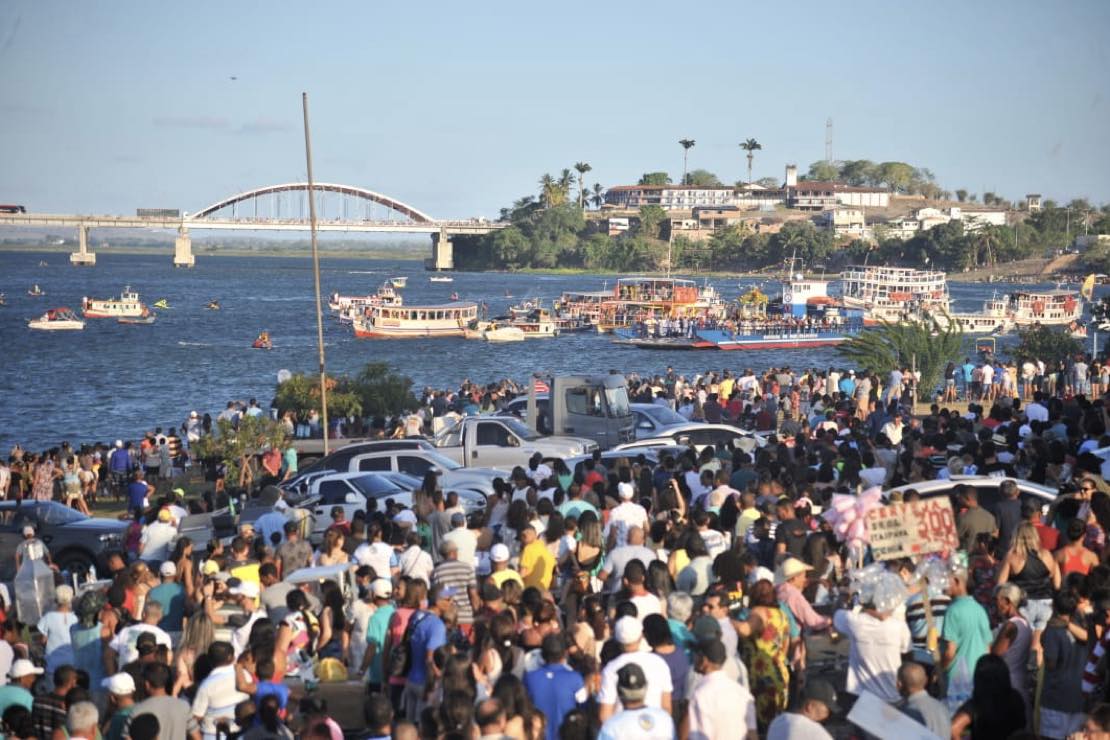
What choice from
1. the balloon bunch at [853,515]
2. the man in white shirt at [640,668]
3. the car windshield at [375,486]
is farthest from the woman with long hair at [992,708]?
the car windshield at [375,486]

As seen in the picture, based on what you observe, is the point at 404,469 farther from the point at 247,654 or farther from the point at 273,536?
the point at 247,654

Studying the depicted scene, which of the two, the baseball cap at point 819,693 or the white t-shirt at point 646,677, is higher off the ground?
the baseball cap at point 819,693

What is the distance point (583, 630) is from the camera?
27.7ft

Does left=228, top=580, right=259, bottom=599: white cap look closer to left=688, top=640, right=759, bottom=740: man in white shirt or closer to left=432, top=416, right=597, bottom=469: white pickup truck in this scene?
left=688, top=640, right=759, bottom=740: man in white shirt

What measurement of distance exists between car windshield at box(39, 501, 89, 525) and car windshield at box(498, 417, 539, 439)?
690 centimetres

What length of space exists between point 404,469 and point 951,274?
7333 inches

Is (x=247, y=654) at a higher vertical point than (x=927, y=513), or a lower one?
lower

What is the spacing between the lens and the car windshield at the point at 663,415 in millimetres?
23105

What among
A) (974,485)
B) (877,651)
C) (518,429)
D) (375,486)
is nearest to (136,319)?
(518,429)

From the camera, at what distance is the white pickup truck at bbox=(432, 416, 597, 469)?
806 inches

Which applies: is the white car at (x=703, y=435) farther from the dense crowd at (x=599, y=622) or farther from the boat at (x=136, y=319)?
the boat at (x=136, y=319)

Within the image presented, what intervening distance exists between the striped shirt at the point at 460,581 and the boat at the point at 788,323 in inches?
2625

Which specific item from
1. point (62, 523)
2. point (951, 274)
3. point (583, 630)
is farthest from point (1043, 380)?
point (951, 274)

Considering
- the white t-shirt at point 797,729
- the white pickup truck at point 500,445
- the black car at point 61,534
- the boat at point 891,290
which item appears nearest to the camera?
the white t-shirt at point 797,729
